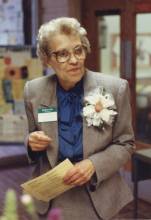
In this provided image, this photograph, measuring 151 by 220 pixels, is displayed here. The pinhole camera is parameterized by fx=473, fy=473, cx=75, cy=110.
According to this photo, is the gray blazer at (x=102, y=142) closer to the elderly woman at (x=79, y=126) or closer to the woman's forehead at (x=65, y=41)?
the elderly woman at (x=79, y=126)

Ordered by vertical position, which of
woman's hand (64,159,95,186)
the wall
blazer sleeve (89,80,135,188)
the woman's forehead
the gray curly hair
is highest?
the wall

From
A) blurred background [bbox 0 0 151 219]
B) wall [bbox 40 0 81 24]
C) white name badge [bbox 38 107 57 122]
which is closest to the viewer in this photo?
white name badge [bbox 38 107 57 122]

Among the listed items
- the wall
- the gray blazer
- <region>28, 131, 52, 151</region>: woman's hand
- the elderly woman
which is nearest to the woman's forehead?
the elderly woman

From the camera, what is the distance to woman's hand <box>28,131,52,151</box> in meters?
1.60

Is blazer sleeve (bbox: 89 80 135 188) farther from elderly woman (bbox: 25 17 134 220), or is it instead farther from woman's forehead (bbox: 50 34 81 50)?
woman's forehead (bbox: 50 34 81 50)

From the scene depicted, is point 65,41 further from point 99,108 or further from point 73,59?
point 99,108

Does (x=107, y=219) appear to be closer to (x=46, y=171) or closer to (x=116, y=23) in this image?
(x=46, y=171)

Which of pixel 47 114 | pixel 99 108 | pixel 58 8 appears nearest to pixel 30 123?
pixel 47 114

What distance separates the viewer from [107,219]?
1.68 m

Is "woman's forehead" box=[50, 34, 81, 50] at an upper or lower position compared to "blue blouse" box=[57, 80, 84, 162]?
upper

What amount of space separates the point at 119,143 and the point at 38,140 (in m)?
0.29

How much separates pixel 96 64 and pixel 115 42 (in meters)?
0.41

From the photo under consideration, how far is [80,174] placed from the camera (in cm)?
156

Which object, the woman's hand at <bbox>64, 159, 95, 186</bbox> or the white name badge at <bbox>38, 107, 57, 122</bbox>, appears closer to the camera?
the woman's hand at <bbox>64, 159, 95, 186</bbox>
